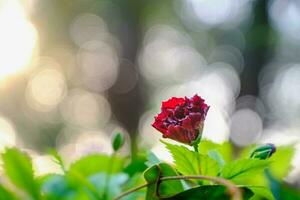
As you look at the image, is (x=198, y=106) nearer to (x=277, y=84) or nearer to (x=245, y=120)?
(x=245, y=120)

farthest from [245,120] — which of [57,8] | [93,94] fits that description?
[57,8]

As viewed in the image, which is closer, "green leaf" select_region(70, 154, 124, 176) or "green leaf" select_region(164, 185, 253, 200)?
"green leaf" select_region(164, 185, 253, 200)

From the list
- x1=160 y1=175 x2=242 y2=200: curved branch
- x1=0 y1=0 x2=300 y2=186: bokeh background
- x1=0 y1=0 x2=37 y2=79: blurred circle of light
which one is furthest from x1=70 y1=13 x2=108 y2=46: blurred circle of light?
x1=160 y1=175 x2=242 y2=200: curved branch

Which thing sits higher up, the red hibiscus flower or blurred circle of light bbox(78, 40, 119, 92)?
blurred circle of light bbox(78, 40, 119, 92)

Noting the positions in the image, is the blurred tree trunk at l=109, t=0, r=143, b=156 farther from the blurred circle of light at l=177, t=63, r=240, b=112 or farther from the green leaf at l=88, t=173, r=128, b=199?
the green leaf at l=88, t=173, r=128, b=199

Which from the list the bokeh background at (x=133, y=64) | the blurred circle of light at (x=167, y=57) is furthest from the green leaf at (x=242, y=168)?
the blurred circle of light at (x=167, y=57)

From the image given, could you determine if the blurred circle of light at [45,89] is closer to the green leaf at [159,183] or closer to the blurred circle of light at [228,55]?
the blurred circle of light at [228,55]

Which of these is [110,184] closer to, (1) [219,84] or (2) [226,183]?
(2) [226,183]
